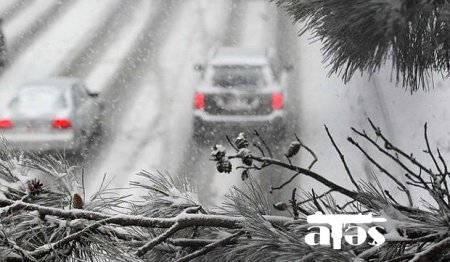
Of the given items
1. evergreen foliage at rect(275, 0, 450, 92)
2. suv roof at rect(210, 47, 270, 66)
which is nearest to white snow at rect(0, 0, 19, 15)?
suv roof at rect(210, 47, 270, 66)

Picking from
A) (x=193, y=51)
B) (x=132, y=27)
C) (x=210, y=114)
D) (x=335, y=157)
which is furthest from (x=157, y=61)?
(x=335, y=157)

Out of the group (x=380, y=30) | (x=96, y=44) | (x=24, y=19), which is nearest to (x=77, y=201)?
(x=380, y=30)

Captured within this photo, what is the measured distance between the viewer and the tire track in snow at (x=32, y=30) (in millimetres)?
17125

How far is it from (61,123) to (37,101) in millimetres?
438

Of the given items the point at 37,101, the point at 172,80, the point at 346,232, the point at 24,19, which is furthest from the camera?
the point at 24,19

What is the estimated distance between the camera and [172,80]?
47.8 feet

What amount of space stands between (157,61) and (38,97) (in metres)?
5.75

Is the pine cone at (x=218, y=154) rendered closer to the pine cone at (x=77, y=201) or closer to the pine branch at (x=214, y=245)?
the pine branch at (x=214, y=245)

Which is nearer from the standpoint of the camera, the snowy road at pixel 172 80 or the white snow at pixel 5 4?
the snowy road at pixel 172 80

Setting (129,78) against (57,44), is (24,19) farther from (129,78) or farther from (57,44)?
(129,78)

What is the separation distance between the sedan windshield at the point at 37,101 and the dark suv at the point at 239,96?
1839 mm

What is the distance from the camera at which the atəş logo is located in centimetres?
157

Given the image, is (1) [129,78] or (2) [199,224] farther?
(1) [129,78]

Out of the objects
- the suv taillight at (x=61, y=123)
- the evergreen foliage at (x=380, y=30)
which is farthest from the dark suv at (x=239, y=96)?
the evergreen foliage at (x=380, y=30)
